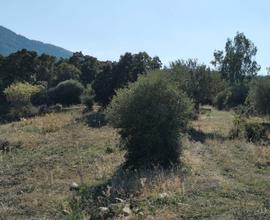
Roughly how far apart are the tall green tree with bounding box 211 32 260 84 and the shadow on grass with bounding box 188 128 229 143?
6191cm

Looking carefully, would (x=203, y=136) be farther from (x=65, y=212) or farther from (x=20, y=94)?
(x=20, y=94)

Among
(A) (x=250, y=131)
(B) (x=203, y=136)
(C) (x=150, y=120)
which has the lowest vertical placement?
(B) (x=203, y=136)

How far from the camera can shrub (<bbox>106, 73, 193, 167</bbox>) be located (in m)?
19.7

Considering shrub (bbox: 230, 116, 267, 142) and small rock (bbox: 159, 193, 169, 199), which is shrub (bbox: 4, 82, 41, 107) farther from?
small rock (bbox: 159, 193, 169, 199)

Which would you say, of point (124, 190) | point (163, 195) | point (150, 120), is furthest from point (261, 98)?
point (163, 195)

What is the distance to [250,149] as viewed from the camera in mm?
24297

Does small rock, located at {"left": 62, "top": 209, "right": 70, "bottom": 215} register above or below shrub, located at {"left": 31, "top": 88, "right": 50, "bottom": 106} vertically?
below

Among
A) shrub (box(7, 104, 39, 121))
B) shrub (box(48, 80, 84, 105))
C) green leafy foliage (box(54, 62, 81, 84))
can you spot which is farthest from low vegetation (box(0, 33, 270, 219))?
green leafy foliage (box(54, 62, 81, 84))

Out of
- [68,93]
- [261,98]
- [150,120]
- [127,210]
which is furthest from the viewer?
[68,93]

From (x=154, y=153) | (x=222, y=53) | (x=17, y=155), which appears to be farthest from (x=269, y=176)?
(x=222, y=53)

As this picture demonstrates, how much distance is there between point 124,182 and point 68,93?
43.5 meters

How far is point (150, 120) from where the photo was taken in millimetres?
19828

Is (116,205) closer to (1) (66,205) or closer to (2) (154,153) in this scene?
(1) (66,205)

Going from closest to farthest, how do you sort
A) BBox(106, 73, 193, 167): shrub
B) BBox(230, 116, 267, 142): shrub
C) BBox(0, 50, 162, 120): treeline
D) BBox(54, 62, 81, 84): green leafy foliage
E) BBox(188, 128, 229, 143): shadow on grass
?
BBox(106, 73, 193, 167): shrub < BBox(188, 128, 229, 143): shadow on grass < BBox(230, 116, 267, 142): shrub < BBox(0, 50, 162, 120): treeline < BBox(54, 62, 81, 84): green leafy foliage
